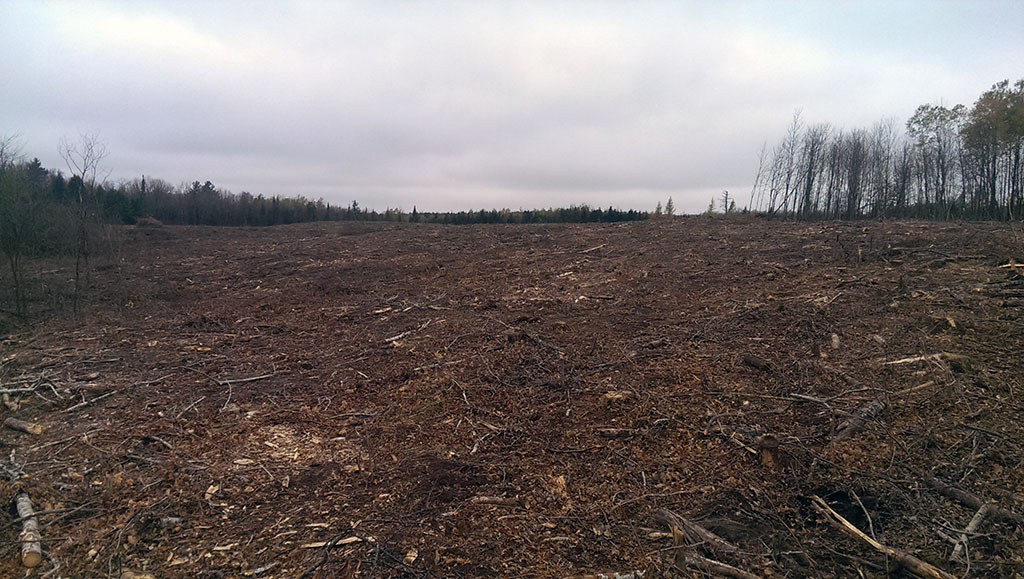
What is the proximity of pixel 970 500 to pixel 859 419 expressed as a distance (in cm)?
101

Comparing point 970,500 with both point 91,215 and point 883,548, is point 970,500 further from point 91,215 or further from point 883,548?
point 91,215

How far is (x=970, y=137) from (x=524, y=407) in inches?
1261

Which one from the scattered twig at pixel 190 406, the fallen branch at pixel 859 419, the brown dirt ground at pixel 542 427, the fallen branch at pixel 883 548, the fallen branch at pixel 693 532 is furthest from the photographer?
the scattered twig at pixel 190 406

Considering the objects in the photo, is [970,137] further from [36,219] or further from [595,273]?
[36,219]

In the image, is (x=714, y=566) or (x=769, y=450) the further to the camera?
(x=769, y=450)

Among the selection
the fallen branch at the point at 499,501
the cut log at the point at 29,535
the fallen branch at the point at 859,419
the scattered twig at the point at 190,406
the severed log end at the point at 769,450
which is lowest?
the cut log at the point at 29,535

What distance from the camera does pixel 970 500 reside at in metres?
2.96

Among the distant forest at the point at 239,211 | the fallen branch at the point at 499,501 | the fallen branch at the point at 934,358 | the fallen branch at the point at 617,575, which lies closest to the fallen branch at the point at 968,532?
the fallen branch at the point at 617,575

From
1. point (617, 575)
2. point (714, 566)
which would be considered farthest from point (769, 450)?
point (617, 575)

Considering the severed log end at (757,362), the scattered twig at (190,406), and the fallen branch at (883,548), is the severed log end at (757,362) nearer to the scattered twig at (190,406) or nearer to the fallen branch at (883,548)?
the fallen branch at (883,548)

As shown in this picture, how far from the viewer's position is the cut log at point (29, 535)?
118 inches

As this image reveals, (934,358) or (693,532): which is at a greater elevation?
(934,358)

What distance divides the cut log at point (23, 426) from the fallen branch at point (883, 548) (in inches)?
277

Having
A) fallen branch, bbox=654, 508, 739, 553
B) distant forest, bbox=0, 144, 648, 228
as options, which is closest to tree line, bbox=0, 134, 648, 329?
distant forest, bbox=0, 144, 648, 228
